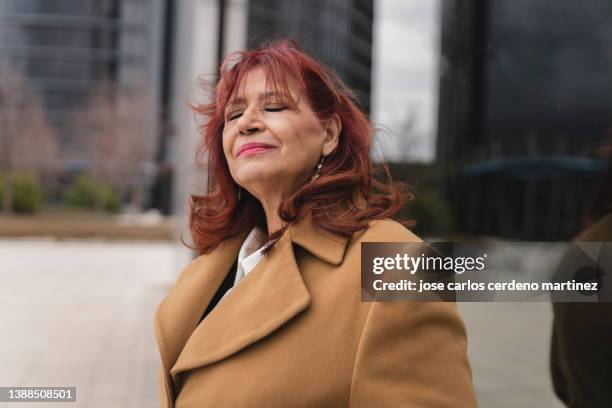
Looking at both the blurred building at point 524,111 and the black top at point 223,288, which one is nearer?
the black top at point 223,288

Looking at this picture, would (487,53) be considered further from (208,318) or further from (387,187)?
(208,318)

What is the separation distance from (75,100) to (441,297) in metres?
35.2

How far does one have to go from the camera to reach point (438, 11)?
329 cm

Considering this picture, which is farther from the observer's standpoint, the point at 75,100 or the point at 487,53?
the point at 75,100

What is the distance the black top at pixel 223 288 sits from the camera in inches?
63.4

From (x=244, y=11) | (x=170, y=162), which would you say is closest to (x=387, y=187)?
(x=244, y=11)

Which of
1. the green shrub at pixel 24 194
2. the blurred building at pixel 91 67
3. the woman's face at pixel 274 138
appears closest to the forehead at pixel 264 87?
the woman's face at pixel 274 138

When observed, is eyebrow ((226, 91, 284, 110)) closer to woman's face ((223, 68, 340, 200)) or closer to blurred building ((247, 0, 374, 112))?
woman's face ((223, 68, 340, 200))

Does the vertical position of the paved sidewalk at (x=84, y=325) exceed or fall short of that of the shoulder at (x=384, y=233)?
it falls short

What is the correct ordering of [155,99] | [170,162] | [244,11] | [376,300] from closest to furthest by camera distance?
1. [376,300]
2. [244,11]
3. [170,162]
4. [155,99]

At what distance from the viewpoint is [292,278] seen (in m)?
1.37

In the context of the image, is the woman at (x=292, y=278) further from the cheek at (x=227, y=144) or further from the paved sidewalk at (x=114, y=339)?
the paved sidewalk at (x=114, y=339)

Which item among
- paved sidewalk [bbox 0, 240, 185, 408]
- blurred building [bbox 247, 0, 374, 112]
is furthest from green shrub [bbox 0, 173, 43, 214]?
blurred building [bbox 247, 0, 374, 112]

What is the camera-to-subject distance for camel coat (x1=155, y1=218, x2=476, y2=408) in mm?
1260
